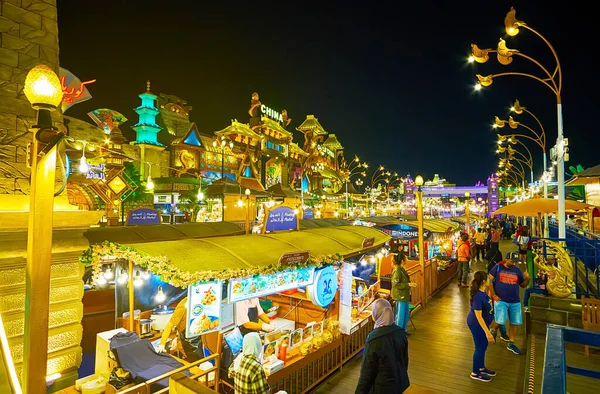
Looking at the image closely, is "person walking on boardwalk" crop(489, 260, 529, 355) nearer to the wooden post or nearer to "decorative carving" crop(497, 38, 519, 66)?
"decorative carving" crop(497, 38, 519, 66)

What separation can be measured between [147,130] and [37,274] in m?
28.9

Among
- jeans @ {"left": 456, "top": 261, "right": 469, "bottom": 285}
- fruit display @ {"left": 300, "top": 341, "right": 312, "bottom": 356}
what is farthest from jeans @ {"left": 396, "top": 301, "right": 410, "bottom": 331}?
jeans @ {"left": 456, "top": 261, "right": 469, "bottom": 285}

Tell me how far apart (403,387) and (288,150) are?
41737 millimetres

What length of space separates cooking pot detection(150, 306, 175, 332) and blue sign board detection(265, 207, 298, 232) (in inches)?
168

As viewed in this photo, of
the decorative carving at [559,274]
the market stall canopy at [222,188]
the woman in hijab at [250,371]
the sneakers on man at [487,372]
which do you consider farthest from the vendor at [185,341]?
the market stall canopy at [222,188]

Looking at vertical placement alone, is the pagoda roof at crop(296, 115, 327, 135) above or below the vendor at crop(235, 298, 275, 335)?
above

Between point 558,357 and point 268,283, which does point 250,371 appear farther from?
point 558,357

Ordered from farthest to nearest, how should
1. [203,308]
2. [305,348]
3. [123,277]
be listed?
[123,277], [305,348], [203,308]

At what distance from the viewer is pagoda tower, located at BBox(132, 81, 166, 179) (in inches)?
1113

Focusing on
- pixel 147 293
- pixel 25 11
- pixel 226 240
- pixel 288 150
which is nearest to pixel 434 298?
pixel 226 240

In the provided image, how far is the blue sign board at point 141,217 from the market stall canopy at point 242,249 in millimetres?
5865

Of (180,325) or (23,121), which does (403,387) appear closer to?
(180,325)

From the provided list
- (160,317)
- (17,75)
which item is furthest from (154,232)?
(17,75)

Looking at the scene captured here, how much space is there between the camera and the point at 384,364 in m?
3.69
